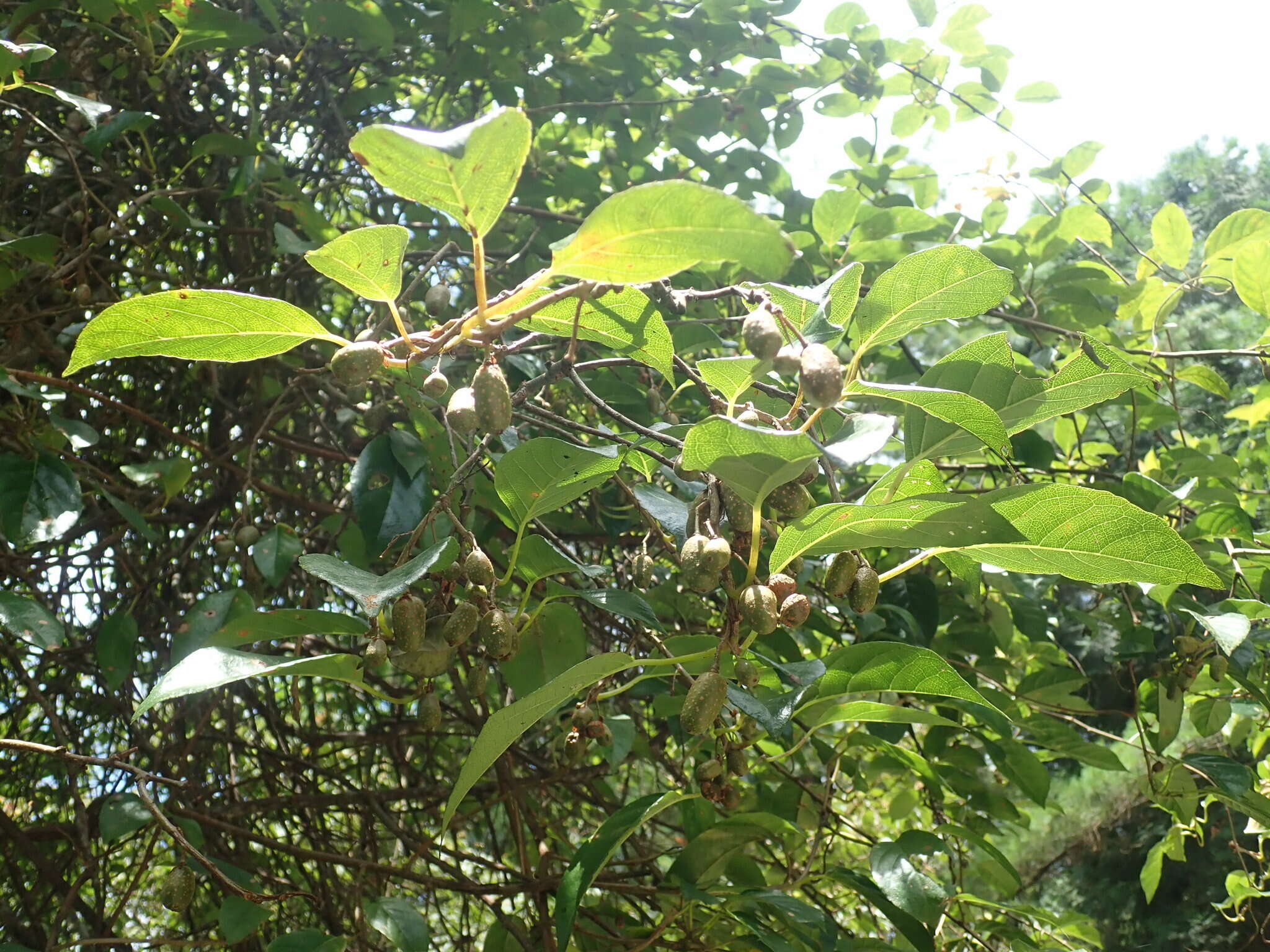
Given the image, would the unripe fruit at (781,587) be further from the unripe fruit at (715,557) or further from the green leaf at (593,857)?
the green leaf at (593,857)

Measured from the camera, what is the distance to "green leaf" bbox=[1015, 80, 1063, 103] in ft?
6.20

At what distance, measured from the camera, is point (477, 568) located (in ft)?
2.01

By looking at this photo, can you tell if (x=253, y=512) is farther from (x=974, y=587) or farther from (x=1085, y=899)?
(x=1085, y=899)

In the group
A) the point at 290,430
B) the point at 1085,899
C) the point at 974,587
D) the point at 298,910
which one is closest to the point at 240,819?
the point at 298,910

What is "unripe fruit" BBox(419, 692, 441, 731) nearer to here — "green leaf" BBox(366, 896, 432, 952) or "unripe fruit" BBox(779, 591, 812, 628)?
"unripe fruit" BBox(779, 591, 812, 628)

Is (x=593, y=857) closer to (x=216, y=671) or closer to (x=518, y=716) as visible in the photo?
(x=518, y=716)

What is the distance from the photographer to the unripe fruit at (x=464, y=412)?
0.54m

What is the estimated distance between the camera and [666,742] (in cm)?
175

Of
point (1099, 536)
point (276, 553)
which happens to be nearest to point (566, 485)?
point (1099, 536)

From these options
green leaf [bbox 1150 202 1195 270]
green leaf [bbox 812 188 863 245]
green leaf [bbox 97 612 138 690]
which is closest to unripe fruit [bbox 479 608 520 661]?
green leaf [bbox 97 612 138 690]

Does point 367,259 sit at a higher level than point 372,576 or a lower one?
higher

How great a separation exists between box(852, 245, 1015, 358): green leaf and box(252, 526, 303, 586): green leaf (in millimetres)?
714

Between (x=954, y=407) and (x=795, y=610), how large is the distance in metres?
0.16

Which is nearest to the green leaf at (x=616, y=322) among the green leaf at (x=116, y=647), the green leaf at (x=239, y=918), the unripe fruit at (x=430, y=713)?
the unripe fruit at (x=430, y=713)
